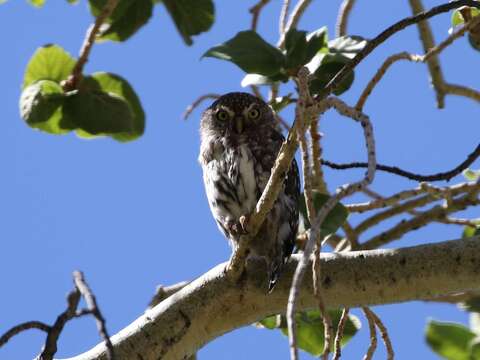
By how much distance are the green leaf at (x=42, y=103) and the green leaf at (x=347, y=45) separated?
3.48ft

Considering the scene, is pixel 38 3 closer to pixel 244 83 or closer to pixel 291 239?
pixel 244 83

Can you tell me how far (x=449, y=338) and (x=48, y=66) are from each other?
1.94 m

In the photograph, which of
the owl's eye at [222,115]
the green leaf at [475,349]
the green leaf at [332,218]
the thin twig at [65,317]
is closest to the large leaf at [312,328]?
the green leaf at [332,218]

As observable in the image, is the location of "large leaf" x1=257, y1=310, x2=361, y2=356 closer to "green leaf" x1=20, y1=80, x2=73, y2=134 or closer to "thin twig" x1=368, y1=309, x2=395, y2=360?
"thin twig" x1=368, y1=309, x2=395, y2=360

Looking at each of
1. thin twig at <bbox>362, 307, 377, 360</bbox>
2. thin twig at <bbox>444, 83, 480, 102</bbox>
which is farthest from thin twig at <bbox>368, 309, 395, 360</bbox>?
thin twig at <bbox>444, 83, 480, 102</bbox>

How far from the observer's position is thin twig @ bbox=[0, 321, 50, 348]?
1.99 metres

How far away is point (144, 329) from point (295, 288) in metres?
1.37

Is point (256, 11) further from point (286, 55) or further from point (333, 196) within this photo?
point (333, 196)

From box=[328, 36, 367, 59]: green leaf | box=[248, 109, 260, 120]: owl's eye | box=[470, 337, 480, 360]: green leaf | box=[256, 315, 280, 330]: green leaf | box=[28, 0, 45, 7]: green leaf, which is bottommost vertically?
box=[470, 337, 480, 360]: green leaf

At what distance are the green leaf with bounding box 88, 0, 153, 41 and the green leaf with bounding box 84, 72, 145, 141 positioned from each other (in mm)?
422

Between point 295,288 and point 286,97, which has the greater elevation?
point 286,97

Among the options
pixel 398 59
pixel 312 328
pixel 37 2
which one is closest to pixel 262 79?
pixel 398 59

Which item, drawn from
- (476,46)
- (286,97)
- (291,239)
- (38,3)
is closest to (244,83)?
(286,97)

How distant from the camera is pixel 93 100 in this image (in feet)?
11.3
